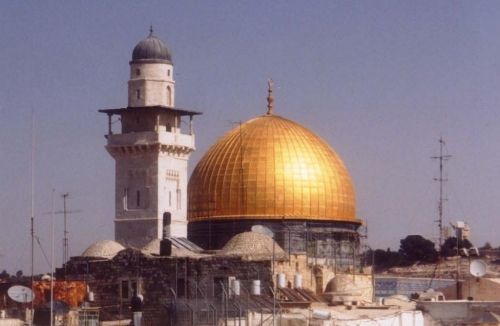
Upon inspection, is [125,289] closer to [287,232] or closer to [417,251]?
[287,232]

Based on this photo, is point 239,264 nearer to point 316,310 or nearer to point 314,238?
point 316,310

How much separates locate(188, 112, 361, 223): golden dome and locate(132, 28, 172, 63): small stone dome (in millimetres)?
4144

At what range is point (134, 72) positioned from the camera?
72125 mm

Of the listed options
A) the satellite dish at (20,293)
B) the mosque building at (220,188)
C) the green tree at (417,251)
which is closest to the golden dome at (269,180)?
the mosque building at (220,188)

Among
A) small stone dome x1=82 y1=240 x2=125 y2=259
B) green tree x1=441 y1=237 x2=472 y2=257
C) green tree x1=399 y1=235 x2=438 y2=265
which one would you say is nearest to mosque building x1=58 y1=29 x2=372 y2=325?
small stone dome x1=82 y1=240 x2=125 y2=259

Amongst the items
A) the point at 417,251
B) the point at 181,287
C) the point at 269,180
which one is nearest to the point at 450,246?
the point at 417,251

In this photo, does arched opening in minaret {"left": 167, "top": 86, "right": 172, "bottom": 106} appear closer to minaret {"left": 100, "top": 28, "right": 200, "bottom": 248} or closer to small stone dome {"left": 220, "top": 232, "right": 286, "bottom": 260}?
minaret {"left": 100, "top": 28, "right": 200, "bottom": 248}

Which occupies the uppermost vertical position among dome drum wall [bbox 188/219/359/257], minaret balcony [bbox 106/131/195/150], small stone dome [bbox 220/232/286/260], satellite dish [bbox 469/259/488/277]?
minaret balcony [bbox 106/131/195/150]

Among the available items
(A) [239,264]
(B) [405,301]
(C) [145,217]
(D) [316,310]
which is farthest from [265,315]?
(C) [145,217]

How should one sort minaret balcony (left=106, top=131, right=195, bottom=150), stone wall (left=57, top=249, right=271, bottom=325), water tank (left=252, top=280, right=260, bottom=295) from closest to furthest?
water tank (left=252, top=280, right=260, bottom=295) → stone wall (left=57, top=249, right=271, bottom=325) → minaret balcony (left=106, top=131, right=195, bottom=150)

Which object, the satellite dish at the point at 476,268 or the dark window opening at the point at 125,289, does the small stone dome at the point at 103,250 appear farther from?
the satellite dish at the point at 476,268

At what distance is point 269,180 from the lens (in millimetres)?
70312

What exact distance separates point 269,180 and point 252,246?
21.6 feet

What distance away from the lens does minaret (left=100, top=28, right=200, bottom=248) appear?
236 ft
